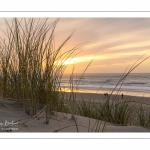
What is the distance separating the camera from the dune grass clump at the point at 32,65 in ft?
Answer: 6.10

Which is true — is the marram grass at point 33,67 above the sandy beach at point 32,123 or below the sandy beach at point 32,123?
above

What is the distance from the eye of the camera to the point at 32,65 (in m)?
1.87

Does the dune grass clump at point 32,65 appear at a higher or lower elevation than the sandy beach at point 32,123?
higher

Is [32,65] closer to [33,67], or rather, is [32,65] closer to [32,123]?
[33,67]

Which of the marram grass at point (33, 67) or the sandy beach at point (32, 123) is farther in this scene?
the marram grass at point (33, 67)

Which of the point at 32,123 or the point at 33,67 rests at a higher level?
the point at 33,67

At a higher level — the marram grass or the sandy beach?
the marram grass

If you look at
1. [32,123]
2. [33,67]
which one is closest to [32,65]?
[33,67]

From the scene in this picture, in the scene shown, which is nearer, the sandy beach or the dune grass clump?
the sandy beach

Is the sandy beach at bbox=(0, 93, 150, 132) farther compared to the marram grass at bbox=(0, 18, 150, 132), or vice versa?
the marram grass at bbox=(0, 18, 150, 132)

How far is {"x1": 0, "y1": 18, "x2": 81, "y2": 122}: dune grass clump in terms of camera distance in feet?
6.10

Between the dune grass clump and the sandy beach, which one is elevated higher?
the dune grass clump
